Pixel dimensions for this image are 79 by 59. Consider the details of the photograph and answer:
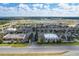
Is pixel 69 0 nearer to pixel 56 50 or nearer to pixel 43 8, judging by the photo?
pixel 43 8

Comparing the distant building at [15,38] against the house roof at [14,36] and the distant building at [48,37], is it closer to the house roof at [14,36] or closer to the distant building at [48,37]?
the house roof at [14,36]

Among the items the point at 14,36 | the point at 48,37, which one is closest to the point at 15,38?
the point at 14,36

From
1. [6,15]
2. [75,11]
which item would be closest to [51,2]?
[75,11]

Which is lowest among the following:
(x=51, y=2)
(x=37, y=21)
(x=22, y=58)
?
(x=22, y=58)

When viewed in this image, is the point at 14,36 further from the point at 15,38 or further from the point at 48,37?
the point at 48,37

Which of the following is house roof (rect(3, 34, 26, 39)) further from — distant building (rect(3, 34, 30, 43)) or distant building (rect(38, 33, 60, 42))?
distant building (rect(38, 33, 60, 42))

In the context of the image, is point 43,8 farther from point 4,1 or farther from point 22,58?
point 22,58

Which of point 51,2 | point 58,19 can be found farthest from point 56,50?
point 51,2

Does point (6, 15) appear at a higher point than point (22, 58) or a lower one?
higher

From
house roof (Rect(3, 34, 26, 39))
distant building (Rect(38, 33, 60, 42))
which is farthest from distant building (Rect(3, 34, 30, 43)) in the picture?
distant building (Rect(38, 33, 60, 42))

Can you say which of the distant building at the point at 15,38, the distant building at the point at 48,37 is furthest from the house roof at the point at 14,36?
the distant building at the point at 48,37
